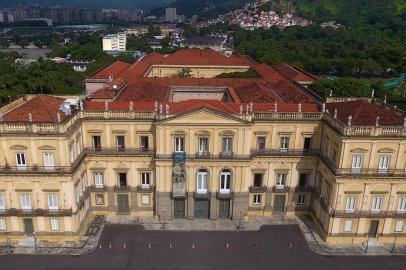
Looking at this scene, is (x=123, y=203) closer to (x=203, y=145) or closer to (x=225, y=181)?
(x=203, y=145)

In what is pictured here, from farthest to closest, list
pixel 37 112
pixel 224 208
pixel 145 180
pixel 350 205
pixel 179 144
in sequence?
pixel 224 208
pixel 145 180
pixel 179 144
pixel 350 205
pixel 37 112

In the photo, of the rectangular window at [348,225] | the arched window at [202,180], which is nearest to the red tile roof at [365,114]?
the rectangular window at [348,225]

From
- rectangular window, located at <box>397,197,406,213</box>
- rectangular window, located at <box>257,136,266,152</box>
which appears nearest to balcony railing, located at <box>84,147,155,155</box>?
rectangular window, located at <box>257,136,266,152</box>

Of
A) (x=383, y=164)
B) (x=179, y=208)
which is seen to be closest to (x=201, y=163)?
(x=179, y=208)

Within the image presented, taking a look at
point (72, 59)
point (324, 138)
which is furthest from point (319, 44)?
point (324, 138)

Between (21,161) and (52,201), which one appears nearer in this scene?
(21,161)

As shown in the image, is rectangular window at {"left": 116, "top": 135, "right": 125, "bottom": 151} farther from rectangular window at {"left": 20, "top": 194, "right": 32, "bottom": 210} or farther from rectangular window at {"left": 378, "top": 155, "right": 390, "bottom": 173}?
rectangular window at {"left": 378, "top": 155, "right": 390, "bottom": 173}

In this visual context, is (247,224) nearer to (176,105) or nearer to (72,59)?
(176,105)
